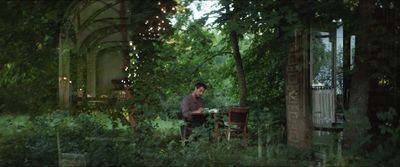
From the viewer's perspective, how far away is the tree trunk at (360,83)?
7494 millimetres

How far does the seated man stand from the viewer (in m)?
10.1

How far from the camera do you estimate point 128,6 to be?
834 cm

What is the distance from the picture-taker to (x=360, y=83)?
351 inches

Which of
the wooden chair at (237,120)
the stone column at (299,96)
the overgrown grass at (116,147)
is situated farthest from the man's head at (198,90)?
the stone column at (299,96)

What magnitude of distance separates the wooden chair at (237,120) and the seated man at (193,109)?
1.77 ft

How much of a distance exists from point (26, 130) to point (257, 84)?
589 cm

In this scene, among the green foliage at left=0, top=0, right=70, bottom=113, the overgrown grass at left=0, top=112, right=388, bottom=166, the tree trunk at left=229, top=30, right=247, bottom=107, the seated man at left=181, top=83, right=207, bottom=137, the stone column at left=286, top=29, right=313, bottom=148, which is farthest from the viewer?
the tree trunk at left=229, top=30, right=247, bottom=107

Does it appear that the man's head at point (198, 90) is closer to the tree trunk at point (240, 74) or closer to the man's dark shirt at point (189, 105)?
the man's dark shirt at point (189, 105)

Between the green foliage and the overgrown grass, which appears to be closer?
the overgrown grass

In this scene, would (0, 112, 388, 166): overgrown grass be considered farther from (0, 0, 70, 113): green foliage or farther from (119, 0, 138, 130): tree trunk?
(0, 0, 70, 113): green foliage

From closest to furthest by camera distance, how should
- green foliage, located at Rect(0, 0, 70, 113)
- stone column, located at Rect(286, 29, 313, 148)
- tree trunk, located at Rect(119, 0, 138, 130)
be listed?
1. green foliage, located at Rect(0, 0, 70, 113)
2. tree trunk, located at Rect(119, 0, 138, 130)
3. stone column, located at Rect(286, 29, 313, 148)

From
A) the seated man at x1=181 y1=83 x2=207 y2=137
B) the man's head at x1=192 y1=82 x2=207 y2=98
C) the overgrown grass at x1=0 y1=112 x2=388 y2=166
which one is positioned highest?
the man's head at x1=192 y1=82 x2=207 y2=98

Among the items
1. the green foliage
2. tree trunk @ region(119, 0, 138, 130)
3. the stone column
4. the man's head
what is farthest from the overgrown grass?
the man's head

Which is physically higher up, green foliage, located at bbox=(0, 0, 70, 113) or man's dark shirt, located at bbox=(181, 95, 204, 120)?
green foliage, located at bbox=(0, 0, 70, 113)
